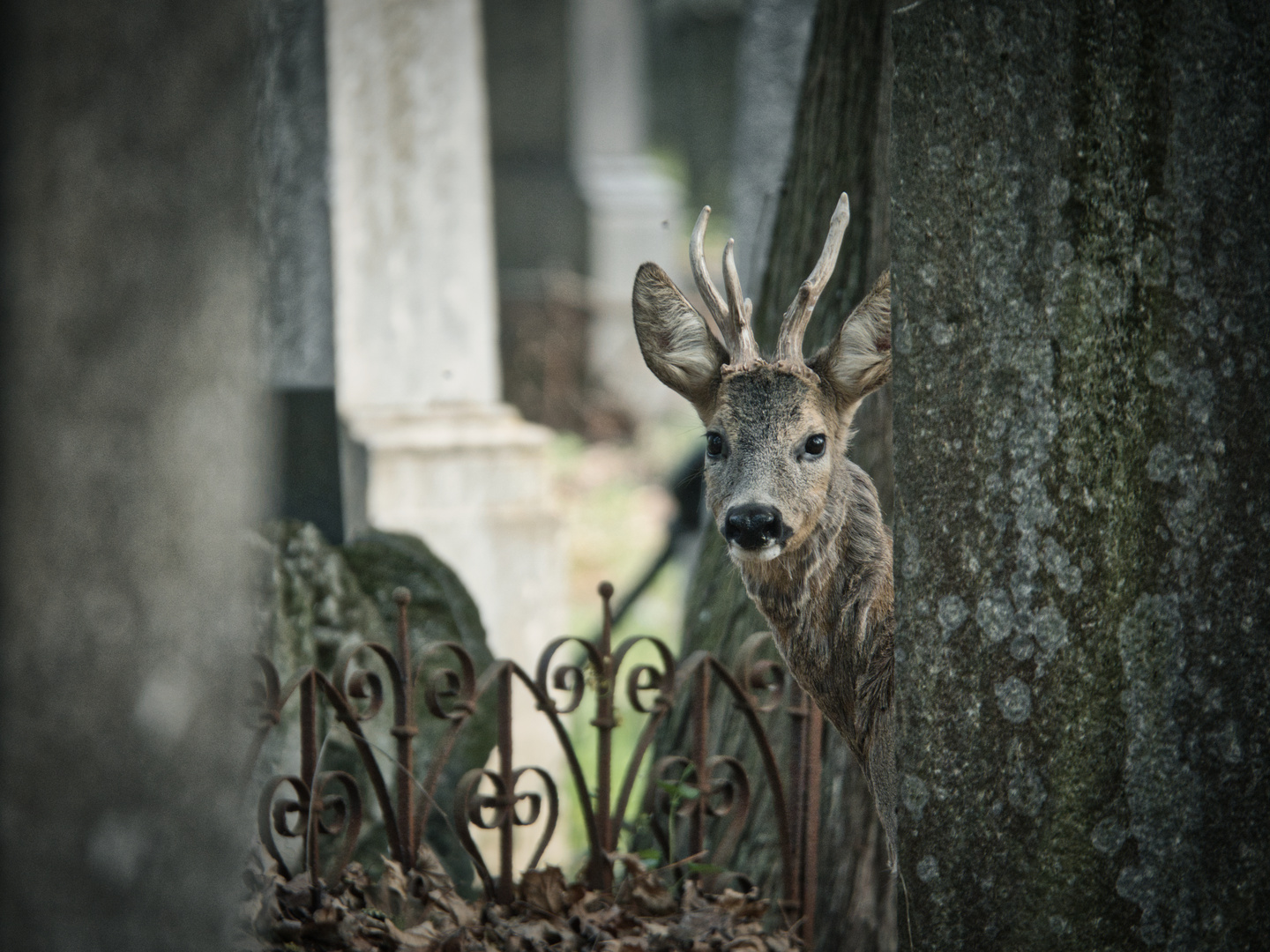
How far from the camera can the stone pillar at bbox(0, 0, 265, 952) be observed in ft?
4.10

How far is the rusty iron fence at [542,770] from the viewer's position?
2598 mm

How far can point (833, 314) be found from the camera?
3.13 metres

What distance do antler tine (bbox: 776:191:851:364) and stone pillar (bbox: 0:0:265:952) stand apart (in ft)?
3.08

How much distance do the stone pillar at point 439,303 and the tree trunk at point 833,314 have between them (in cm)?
217

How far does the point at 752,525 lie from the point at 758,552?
5 centimetres

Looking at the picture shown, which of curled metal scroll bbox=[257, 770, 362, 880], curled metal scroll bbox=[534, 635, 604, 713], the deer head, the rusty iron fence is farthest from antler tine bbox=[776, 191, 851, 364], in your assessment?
curled metal scroll bbox=[257, 770, 362, 880]

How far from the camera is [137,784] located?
52.2 inches

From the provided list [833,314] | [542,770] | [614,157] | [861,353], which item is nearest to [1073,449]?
[861,353]

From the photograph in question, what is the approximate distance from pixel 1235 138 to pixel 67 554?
1.93m

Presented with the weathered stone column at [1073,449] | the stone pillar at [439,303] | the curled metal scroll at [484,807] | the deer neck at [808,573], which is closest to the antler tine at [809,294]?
the weathered stone column at [1073,449]

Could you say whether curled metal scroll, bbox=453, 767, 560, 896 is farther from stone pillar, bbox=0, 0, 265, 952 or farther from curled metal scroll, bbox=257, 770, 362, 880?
stone pillar, bbox=0, 0, 265, 952

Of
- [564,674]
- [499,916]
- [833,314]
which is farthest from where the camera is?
[833,314]

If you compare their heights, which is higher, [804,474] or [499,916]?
[804,474]

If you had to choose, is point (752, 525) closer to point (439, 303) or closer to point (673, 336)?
→ point (673, 336)
